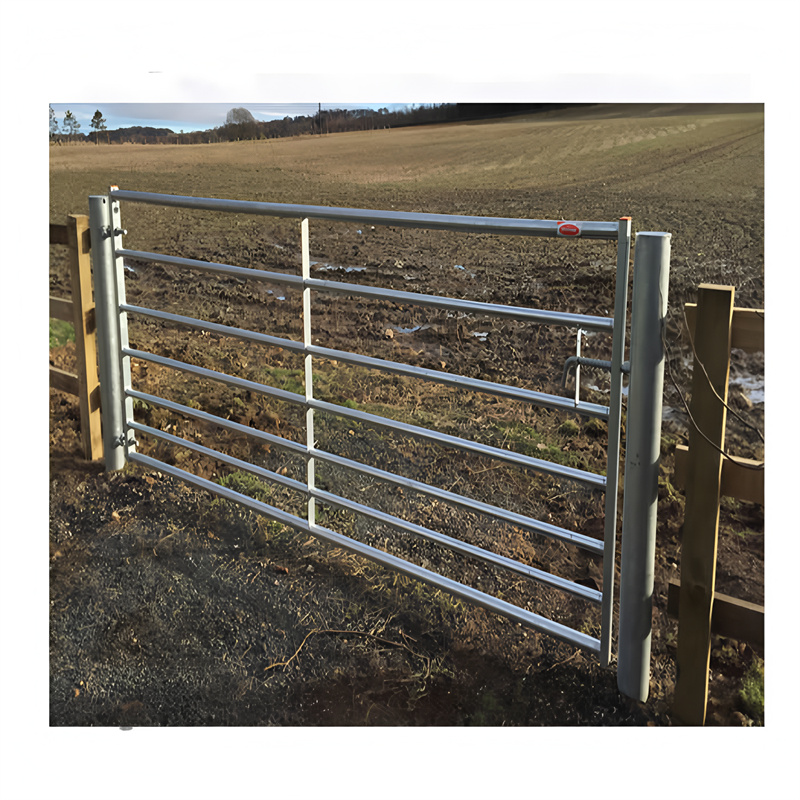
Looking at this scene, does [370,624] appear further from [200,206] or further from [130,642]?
[200,206]

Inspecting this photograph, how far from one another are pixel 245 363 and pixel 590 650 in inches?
152

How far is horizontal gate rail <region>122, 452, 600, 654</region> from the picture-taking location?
2.26 meters

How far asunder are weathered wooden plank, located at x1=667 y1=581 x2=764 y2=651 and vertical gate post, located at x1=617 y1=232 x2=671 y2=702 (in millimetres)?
185

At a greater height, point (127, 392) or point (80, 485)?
point (127, 392)

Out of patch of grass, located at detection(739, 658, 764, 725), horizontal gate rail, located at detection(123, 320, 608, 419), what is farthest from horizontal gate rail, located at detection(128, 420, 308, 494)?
patch of grass, located at detection(739, 658, 764, 725)

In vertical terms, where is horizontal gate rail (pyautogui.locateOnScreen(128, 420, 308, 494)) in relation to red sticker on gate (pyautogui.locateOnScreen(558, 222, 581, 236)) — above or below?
below

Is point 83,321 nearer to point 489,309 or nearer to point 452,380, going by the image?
point 452,380

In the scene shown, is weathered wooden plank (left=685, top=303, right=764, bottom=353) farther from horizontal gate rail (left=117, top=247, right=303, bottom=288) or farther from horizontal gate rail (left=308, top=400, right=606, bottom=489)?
horizontal gate rail (left=117, top=247, right=303, bottom=288)

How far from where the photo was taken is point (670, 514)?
327 cm

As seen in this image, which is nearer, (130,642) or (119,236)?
(130,642)

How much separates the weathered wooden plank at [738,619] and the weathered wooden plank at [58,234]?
3.21 metres

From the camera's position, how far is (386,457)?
3801 mm

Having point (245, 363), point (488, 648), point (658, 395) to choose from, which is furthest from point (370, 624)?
point (245, 363)

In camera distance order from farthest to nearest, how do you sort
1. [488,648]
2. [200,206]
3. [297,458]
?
[297,458] < [200,206] < [488,648]
